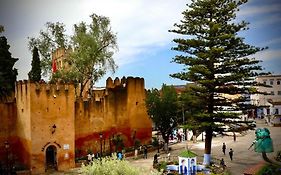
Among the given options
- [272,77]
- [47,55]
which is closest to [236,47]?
[47,55]

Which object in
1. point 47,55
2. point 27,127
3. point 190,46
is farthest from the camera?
point 47,55

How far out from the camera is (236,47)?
18.8 m

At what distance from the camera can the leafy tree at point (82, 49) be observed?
23.8 meters

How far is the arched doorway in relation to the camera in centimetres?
1830

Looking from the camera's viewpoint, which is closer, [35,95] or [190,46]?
[35,95]

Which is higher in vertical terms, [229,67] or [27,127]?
[229,67]

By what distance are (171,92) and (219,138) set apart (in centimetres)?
551

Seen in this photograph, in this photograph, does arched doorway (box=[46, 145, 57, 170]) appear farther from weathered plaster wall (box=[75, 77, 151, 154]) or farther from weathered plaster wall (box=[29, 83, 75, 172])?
weathered plaster wall (box=[75, 77, 151, 154])

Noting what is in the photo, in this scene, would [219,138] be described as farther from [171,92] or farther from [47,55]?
[47,55]

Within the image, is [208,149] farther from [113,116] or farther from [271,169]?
[271,169]

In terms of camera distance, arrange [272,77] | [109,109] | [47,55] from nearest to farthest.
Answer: [109,109] → [47,55] → [272,77]

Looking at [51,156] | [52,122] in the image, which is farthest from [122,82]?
[51,156]

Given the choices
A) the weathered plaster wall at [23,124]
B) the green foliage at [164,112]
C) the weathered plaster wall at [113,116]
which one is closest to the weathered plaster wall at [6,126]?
the weathered plaster wall at [23,124]

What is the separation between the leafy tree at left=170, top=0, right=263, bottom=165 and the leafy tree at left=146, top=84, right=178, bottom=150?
3970 millimetres
